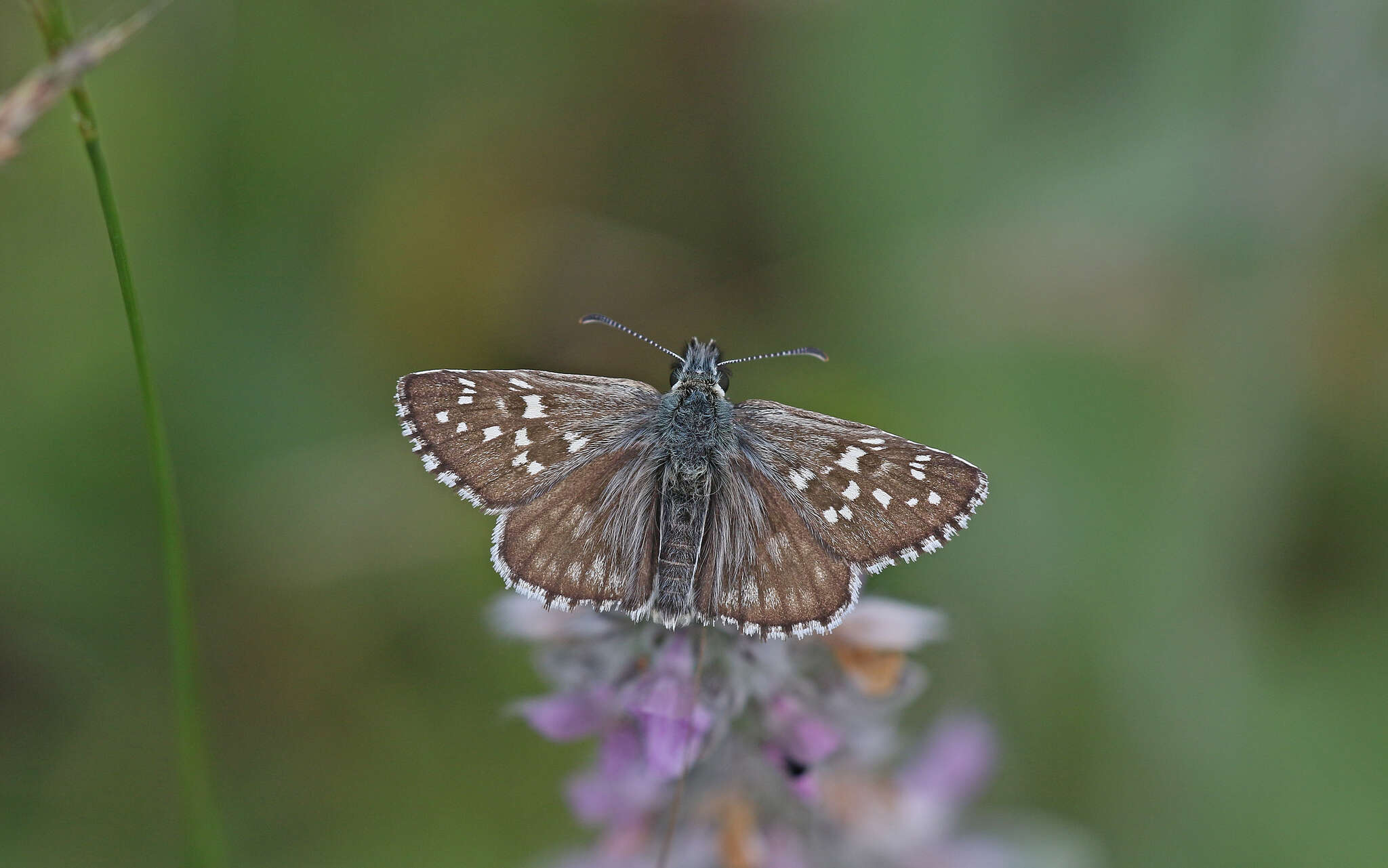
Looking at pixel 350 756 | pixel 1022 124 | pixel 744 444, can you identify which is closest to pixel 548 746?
pixel 350 756

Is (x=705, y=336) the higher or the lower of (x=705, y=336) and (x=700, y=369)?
the higher

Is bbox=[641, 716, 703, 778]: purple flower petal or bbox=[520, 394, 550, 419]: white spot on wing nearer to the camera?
bbox=[641, 716, 703, 778]: purple flower petal

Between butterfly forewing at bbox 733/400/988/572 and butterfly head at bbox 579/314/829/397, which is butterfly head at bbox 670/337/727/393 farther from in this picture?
butterfly forewing at bbox 733/400/988/572

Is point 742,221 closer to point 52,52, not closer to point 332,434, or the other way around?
point 332,434

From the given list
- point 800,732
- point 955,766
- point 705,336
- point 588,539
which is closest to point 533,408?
point 588,539

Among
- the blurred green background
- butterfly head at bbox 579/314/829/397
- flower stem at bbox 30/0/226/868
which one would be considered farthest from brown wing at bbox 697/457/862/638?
the blurred green background

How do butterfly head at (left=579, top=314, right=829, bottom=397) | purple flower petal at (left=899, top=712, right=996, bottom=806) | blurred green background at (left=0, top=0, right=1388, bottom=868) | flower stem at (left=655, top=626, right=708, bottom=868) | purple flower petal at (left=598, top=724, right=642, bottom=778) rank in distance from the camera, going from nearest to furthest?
flower stem at (left=655, top=626, right=708, bottom=868), purple flower petal at (left=598, top=724, right=642, bottom=778), butterfly head at (left=579, top=314, right=829, bottom=397), purple flower petal at (left=899, top=712, right=996, bottom=806), blurred green background at (left=0, top=0, right=1388, bottom=868)

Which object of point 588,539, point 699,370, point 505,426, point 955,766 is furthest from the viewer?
point 955,766

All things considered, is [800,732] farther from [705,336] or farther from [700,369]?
[705,336]
